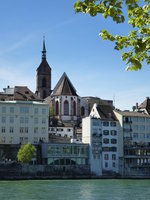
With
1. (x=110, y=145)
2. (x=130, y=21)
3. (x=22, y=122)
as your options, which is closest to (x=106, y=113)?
(x=110, y=145)

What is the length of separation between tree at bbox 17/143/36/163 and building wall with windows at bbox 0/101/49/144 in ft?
25.7

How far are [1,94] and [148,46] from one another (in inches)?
3992

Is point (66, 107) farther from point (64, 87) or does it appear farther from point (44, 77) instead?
point (44, 77)

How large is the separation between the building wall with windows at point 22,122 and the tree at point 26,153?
7.82m

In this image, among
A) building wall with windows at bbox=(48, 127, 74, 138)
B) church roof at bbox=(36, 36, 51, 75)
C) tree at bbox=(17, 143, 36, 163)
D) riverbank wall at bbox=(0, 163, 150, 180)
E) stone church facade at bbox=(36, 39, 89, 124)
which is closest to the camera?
riverbank wall at bbox=(0, 163, 150, 180)

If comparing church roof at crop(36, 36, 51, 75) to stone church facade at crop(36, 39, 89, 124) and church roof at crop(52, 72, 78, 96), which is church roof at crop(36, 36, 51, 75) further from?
church roof at crop(52, 72, 78, 96)

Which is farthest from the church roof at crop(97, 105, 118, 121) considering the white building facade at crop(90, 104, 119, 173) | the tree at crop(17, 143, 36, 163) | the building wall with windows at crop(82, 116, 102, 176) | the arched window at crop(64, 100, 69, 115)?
the arched window at crop(64, 100, 69, 115)

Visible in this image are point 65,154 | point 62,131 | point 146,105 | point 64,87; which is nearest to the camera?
point 65,154

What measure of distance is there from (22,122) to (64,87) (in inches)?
1507

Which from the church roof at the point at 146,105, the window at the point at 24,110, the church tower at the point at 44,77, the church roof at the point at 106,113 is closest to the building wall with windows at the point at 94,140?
the church roof at the point at 106,113

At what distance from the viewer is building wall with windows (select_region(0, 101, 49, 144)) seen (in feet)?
311

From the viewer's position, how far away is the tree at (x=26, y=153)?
279 feet

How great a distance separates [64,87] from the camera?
5231 inches

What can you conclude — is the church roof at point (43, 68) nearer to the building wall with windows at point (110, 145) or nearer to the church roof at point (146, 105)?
the church roof at point (146, 105)
